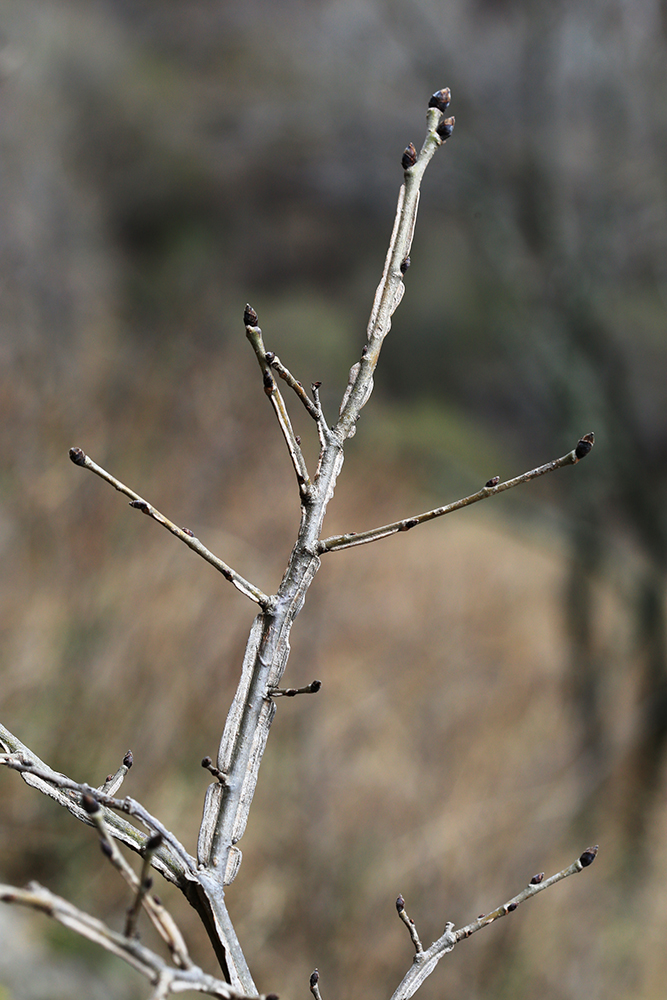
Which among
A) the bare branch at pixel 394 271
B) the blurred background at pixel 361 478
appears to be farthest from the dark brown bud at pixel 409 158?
the blurred background at pixel 361 478

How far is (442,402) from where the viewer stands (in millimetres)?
5613

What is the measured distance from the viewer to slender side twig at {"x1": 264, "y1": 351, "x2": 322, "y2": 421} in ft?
1.21

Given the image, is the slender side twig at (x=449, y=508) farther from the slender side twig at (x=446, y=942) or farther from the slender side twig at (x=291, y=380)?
the slender side twig at (x=446, y=942)

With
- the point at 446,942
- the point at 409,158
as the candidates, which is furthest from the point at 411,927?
the point at 409,158

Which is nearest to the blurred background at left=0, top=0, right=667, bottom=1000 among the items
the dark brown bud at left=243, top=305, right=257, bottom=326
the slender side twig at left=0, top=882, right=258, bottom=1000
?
the slender side twig at left=0, top=882, right=258, bottom=1000

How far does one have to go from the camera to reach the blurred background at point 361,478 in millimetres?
2080

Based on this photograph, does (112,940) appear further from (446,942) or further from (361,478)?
(361,478)

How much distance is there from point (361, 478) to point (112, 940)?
333 cm

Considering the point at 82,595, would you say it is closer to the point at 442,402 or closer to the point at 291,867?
the point at 291,867

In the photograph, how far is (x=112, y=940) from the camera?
0.90ft

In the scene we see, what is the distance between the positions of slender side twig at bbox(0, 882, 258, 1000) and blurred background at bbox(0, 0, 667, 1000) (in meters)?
1.18

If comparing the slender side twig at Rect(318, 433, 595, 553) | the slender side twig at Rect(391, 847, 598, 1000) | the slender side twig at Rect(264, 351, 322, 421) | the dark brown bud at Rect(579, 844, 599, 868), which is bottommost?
the slender side twig at Rect(391, 847, 598, 1000)

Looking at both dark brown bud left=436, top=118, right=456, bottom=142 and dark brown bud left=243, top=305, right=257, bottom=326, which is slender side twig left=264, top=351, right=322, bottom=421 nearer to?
dark brown bud left=243, top=305, right=257, bottom=326

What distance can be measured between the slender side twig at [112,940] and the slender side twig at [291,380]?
217 millimetres
